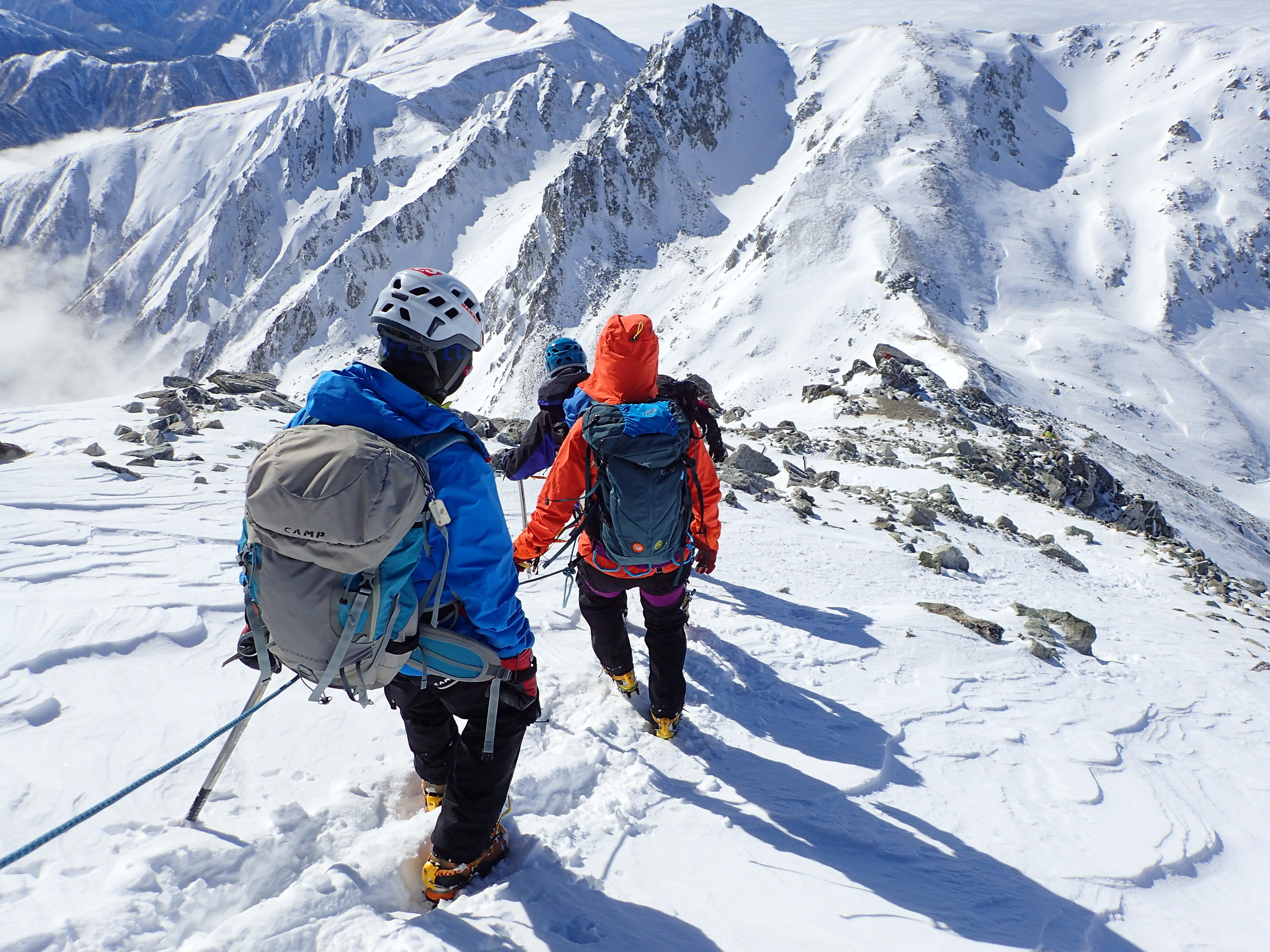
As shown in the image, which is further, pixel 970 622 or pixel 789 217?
pixel 789 217

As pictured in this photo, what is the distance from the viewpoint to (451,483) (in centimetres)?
250

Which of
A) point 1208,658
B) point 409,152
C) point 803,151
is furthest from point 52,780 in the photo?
point 409,152

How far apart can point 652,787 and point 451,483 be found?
96.2 inches

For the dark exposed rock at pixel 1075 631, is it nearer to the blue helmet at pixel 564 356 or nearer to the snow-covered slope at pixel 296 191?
the blue helmet at pixel 564 356

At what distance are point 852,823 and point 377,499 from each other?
135 inches

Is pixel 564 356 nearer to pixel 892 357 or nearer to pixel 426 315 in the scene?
pixel 426 315

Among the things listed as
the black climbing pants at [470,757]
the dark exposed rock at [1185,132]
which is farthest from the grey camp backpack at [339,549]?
the dark exposed rock at [1185,132]

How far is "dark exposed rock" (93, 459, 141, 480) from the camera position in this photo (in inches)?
309

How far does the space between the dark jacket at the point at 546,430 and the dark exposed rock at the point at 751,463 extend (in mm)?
9504

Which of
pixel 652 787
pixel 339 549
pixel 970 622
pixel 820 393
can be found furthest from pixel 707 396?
pixel 820 393

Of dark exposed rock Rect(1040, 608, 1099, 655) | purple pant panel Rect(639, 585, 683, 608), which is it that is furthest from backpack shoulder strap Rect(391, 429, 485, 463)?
dark exposed rock Rect(1040, 608, 1099, 655)

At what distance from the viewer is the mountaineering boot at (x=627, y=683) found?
4699 mm

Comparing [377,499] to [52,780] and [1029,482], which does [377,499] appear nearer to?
[52,780]

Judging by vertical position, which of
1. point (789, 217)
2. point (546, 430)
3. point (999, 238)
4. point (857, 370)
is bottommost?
point (857, 370)
